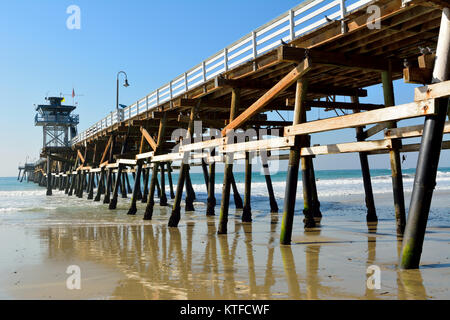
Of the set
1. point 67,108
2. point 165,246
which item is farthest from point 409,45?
point 67,108

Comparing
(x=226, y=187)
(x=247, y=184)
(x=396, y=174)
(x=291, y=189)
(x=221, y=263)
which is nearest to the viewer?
(x=221, y=263)

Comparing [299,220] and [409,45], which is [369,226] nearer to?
[299,220]

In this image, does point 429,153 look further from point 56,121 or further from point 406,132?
point 56,121

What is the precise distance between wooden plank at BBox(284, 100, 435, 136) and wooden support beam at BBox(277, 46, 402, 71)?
4.46 ft

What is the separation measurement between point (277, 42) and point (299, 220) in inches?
235

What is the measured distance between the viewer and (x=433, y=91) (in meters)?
5.15

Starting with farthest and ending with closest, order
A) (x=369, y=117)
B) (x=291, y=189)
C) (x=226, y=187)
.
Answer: (x=226, y=187)
(x=291, y=189)
(x=369, y=117)

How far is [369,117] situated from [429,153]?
125 centimetres

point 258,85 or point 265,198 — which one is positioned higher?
point 258,85

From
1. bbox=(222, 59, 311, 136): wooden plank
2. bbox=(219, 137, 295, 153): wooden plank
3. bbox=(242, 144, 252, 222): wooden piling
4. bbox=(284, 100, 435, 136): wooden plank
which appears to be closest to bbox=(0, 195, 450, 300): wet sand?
bbox=(242, 144, 252, 222): wooden piling

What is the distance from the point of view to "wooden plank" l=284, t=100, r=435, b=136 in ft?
17.3

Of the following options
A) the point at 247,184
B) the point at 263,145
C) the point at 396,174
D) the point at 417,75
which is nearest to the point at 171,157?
the point at 247,184

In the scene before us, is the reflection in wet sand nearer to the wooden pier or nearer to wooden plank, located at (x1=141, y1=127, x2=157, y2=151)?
the wooden pier
